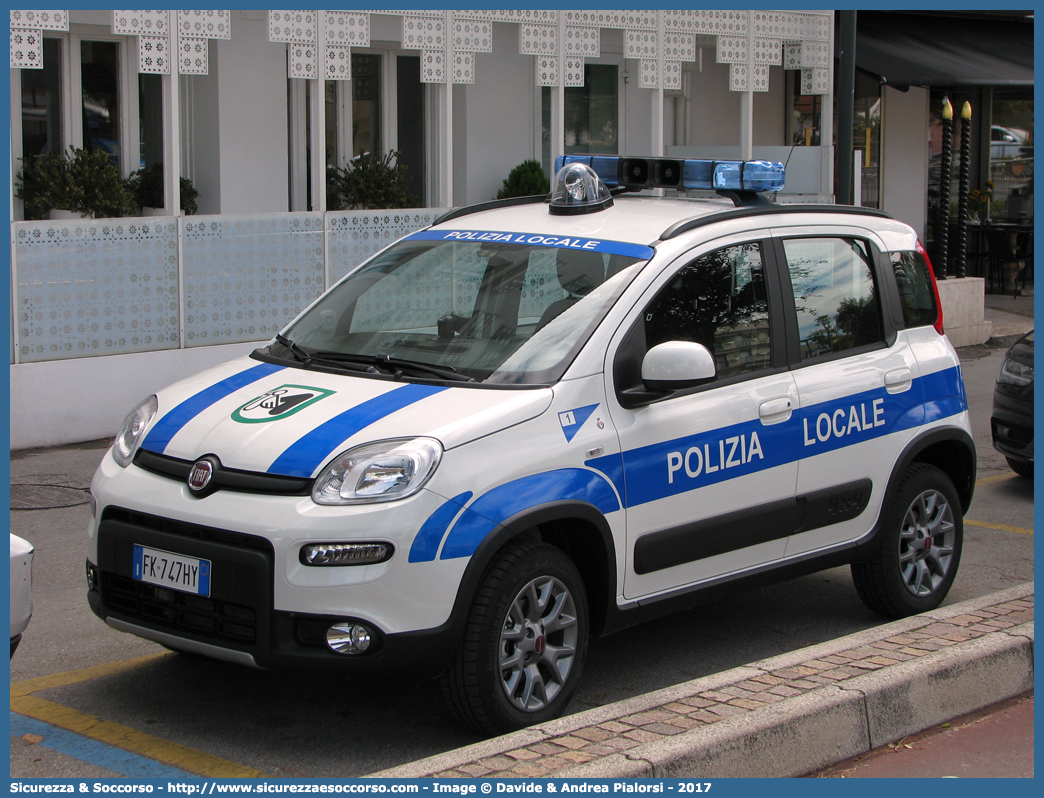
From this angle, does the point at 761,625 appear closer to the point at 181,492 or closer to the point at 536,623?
the point at 536,623

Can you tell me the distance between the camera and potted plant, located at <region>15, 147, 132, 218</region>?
36.9 ft

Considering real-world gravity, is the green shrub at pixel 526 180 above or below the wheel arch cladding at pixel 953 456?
above

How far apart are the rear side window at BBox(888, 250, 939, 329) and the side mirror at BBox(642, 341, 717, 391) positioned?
1681 millimetres

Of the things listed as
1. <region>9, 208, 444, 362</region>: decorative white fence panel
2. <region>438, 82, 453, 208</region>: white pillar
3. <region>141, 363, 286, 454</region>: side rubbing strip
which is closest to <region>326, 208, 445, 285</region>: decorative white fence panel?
<region>9, 208, 444, 362</region>: decorative white fence panel

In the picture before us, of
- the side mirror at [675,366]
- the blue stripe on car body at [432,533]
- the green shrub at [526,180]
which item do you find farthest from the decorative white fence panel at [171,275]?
the blue stripe on car body at [432,533]

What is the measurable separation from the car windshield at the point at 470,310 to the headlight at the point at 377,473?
1.79 ft

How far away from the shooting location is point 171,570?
14.0 feet

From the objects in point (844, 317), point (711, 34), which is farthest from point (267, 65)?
point (844, 317)

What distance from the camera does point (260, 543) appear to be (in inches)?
161

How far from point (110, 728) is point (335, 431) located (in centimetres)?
140

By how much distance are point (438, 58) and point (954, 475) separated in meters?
7.00

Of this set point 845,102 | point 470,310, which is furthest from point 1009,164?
point 470,310

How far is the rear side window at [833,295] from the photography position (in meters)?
5.48

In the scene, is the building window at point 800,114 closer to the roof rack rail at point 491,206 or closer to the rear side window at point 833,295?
the rear side window at point 833,295
